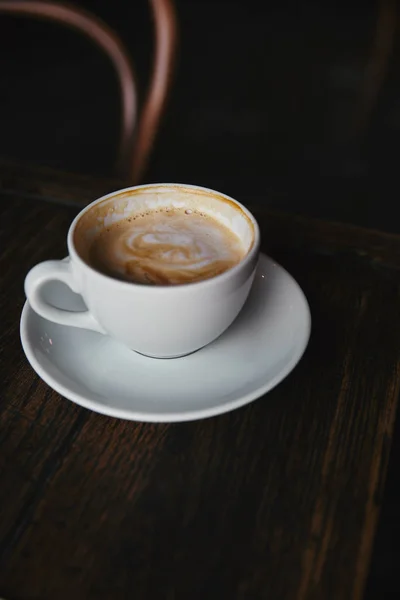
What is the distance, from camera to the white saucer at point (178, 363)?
481 mm

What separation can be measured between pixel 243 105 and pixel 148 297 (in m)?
1.81

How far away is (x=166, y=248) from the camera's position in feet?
1.83

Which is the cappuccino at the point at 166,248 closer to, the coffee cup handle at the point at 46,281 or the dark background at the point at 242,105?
the coffee cup handle at the point at 46,281

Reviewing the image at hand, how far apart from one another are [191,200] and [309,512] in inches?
11.4

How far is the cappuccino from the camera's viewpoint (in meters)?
0.53

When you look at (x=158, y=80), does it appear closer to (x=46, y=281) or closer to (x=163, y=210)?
(x=163, y=210)

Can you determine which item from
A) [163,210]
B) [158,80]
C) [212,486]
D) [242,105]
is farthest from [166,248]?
[242,105]

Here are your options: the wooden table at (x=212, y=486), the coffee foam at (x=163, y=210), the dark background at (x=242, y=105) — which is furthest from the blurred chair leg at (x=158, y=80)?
the dark background at (x=242, y=105)

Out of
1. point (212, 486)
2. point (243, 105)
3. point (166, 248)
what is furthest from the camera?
point (243, 105)

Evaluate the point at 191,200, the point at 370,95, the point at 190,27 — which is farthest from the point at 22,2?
the point at 190,27

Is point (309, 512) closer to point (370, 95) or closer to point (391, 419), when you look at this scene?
point (391, 419)

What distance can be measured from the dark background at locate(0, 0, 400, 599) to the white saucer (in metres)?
0.83

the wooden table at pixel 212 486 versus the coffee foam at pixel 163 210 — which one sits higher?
the coffee foam at pixel 163 210

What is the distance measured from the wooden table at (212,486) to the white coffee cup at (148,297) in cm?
6
